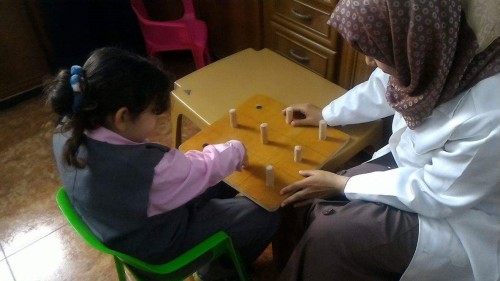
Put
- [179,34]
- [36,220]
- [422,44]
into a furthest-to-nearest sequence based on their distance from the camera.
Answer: [179,34] < [36,220] < [422,44]

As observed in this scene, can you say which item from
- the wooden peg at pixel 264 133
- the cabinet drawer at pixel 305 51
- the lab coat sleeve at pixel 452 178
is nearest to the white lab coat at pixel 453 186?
the lab coat sleeve at pixel 452 178

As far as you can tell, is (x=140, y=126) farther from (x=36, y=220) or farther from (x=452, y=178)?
(x=36, y=220)

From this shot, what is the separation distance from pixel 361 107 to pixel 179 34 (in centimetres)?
121

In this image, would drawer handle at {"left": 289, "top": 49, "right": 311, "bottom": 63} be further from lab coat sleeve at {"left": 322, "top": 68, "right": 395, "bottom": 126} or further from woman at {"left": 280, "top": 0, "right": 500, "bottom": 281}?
woman at {"left": 280, "top": 0, "right": 500, "bottom": 281}

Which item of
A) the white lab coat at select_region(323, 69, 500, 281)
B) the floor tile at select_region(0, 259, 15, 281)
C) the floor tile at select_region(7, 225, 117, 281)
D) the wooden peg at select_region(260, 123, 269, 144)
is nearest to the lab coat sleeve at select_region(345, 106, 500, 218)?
the white lab coat at select_region(323, 69, 500, 281)

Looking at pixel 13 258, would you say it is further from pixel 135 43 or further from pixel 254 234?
pixel 135 43

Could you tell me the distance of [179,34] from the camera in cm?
205

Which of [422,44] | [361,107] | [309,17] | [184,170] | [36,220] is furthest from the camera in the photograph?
[36,220]

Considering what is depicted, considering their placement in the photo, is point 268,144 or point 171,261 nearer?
point 171,261

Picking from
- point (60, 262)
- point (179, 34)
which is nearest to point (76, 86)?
point (60, 262)

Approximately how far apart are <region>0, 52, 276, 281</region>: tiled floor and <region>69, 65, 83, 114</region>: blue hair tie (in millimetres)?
805

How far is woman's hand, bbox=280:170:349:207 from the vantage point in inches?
38.6

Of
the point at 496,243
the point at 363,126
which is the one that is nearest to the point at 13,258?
the point at 363,126

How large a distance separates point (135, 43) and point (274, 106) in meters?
1.16
